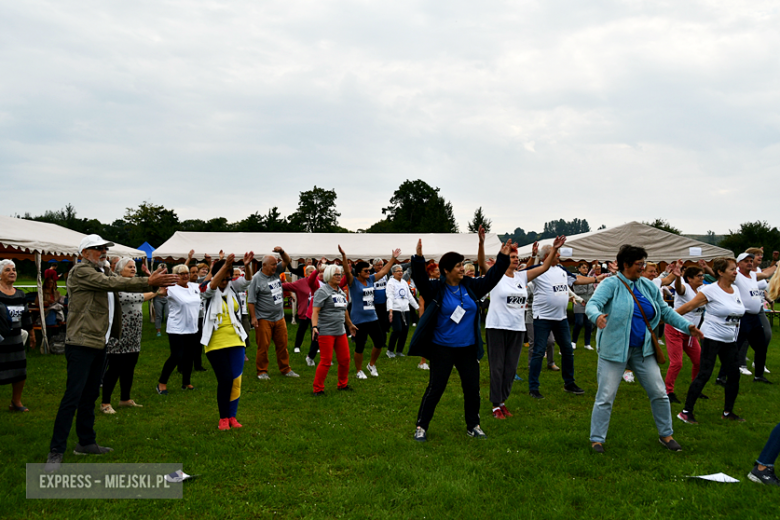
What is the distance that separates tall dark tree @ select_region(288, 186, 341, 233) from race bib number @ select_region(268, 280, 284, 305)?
66181 millimetres

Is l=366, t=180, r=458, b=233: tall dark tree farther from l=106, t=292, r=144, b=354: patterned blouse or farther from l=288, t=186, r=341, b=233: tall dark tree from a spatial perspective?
l=106, t=292, r=144, b=354: patterned blouse

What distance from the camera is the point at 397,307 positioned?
422 inches

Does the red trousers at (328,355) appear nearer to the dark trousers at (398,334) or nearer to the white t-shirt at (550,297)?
the white t-shirt at (550,297)

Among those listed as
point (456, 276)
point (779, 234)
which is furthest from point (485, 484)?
point (779, 234)

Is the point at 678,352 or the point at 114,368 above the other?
the point at 678,352

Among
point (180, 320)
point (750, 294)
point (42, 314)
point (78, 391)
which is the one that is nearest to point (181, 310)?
point (180, 320)

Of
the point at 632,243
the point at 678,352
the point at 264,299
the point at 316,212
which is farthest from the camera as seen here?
the point at 316,212

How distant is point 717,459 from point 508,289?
2644 millimetres

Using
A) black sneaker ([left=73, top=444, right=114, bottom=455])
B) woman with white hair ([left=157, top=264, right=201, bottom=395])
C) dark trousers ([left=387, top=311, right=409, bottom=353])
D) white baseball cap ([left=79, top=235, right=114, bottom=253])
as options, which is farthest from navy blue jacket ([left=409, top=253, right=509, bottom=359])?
dark trousers ([left=387, top=311, right=409, bottom=353])

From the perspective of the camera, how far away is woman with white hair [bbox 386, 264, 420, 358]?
10691mm

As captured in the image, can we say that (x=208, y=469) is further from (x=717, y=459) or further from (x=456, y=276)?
(x=717, y=459)

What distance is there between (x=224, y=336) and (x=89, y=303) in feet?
4.58

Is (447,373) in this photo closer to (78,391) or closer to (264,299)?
(78,391)

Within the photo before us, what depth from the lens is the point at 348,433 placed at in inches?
219
